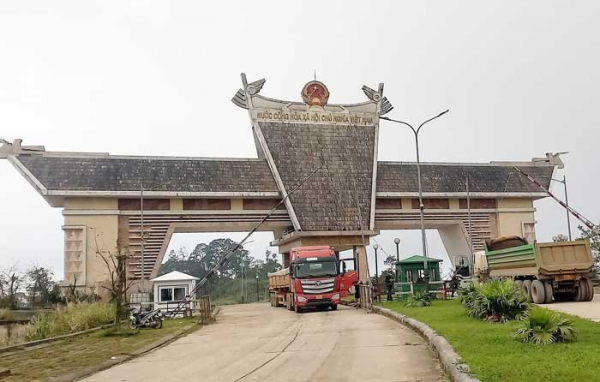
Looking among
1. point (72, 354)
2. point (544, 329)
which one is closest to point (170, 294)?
point (72, 354)

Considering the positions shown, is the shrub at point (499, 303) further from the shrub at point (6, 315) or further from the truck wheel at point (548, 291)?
the shrub at point (6, 315)

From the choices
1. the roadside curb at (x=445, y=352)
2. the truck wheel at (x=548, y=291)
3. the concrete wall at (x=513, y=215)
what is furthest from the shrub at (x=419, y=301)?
the concrete wall at (x=513, y=215)

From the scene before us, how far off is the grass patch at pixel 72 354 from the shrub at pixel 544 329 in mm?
8666

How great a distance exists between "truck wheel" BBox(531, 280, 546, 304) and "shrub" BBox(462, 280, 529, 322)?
5.48 metres

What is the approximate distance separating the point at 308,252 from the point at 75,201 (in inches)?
654

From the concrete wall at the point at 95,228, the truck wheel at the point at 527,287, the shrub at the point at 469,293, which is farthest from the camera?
the concrete wall at the point at 95,228

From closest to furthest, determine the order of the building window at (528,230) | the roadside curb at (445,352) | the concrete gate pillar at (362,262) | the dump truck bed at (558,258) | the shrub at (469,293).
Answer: the roadside curb at (445,352)
the shrub at (469,293)
the dump truck bed at (558,258)
the concrete gate pillar at (362,262)
the building window at (528,230)

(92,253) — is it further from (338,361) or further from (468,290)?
(338,361)

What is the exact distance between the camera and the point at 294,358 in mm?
11398

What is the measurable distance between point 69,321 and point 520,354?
17.2 metres

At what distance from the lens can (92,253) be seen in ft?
113

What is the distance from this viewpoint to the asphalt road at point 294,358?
9461 millimetres

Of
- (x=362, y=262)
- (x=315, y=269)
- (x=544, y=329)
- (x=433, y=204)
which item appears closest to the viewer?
(x=544, y=329)

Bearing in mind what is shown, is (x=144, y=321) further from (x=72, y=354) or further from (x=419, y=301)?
(x=419, y=301)
